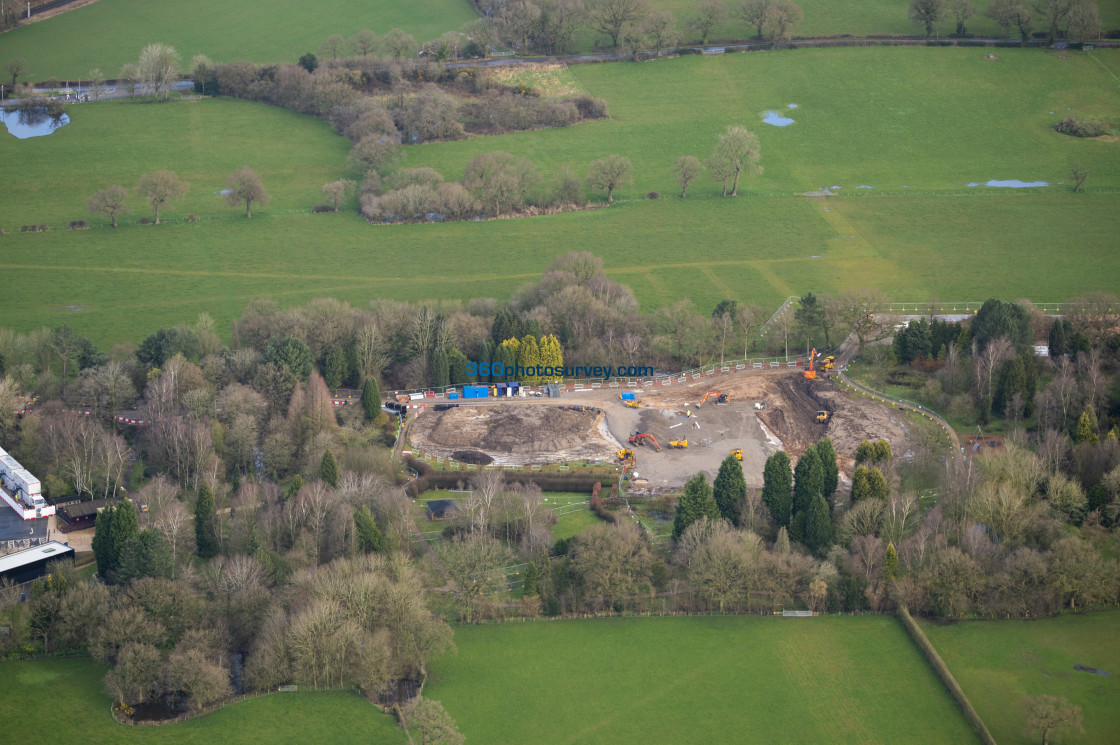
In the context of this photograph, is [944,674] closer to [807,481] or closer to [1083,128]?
[807,481]

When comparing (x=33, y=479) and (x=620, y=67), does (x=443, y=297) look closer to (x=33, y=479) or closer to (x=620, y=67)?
(x=33, y=479)

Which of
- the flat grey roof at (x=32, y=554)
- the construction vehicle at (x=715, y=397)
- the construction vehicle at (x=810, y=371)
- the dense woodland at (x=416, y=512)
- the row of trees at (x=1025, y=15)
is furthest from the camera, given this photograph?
the row of trees at (x=1025, y=15)

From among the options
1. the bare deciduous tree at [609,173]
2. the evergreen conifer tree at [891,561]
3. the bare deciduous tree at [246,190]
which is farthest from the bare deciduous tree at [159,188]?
the evergreen conifer tree at [891,561]

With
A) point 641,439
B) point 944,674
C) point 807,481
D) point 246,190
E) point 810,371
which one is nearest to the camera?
point 944,674

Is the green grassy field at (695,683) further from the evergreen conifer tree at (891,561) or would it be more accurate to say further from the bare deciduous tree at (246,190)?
the bare deciduous tree at (246,190)

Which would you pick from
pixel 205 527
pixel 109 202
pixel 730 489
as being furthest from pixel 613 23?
pixel 205 527

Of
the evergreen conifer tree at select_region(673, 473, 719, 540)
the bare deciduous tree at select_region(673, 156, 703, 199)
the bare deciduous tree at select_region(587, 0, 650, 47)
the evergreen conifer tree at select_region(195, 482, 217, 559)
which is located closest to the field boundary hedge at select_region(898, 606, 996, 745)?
the evergreen conifer tree at select_region(673, 473, 719, 540)

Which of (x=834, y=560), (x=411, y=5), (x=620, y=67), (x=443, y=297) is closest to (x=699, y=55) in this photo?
(x=620, y=67)
